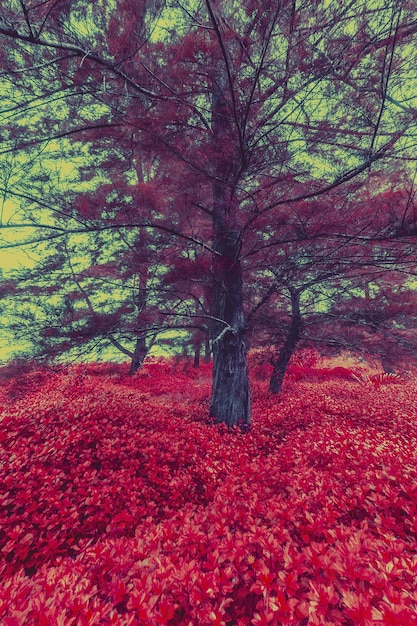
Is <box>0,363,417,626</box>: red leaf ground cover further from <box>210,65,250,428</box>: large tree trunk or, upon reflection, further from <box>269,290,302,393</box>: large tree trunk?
<box>269,290,302,393</box>: large tree trunk

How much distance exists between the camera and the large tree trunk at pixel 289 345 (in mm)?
8328

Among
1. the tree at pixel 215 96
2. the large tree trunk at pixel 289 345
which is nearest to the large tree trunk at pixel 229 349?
the tree at pixel 215 96

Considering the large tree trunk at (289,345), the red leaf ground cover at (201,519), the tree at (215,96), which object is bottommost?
the red leaf ground cover at (201,519)

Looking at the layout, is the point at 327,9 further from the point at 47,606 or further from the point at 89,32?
the point at 47,606

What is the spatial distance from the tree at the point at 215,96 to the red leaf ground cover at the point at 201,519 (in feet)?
10.2

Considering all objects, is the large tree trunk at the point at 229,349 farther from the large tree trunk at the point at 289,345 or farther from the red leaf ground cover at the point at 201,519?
the large tree trunk at the point at 289,345

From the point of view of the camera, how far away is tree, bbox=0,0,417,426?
2627mm

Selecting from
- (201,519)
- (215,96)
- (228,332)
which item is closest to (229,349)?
(228,332)

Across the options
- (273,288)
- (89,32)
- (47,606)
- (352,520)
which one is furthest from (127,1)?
(352,520)

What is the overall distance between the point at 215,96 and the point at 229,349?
13.9ft

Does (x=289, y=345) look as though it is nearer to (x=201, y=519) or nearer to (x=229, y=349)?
(x=229, y=349)

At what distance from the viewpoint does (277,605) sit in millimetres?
1738

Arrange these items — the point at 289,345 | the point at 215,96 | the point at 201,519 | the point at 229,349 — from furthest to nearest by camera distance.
Result: the point at 289,345 < the point at 229,349 < the point at 215,96 < the point at 201,519

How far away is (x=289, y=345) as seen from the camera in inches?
362
